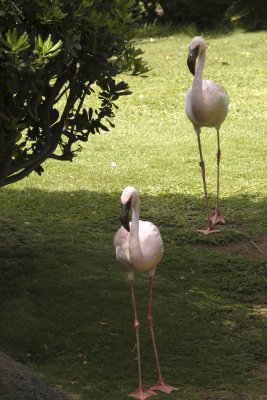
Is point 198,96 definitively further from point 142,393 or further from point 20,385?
point 20,385

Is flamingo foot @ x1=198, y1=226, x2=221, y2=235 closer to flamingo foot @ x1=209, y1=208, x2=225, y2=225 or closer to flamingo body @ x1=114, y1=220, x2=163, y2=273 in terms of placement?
flamingo foot @ x1=209, y1=208, x2=225, y2=225

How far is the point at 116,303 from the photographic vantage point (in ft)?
21.3

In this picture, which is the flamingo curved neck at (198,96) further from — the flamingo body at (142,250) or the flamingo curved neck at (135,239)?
the flamingo curved neck at (135,239)

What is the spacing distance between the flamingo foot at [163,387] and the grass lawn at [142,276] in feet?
0.13

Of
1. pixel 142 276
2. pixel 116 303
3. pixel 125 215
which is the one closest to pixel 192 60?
pixel 142 276

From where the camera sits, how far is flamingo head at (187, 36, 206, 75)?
8.12 m

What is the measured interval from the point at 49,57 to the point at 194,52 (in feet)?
9.98

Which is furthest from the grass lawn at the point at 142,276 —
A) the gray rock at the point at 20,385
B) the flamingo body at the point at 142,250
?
the gray rock at the point at 20,385

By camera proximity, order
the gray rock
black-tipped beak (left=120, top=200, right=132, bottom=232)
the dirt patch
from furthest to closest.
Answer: the dirt patch → black-tipped beak (left=120, top=200, right=132, bottom=232) → the gray rock

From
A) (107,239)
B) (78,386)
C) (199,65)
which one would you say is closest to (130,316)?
(78,386)

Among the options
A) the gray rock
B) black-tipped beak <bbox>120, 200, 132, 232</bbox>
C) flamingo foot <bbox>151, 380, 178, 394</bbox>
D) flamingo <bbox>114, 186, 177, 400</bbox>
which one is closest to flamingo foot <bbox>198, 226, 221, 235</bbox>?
flamingo <bbox>114, 186, 177, 400</bbox>

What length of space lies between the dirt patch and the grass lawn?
0.09ft

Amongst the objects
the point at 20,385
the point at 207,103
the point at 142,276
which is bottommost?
the point at 142,276

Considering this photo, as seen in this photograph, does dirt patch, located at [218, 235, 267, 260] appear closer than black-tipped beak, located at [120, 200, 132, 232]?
No
